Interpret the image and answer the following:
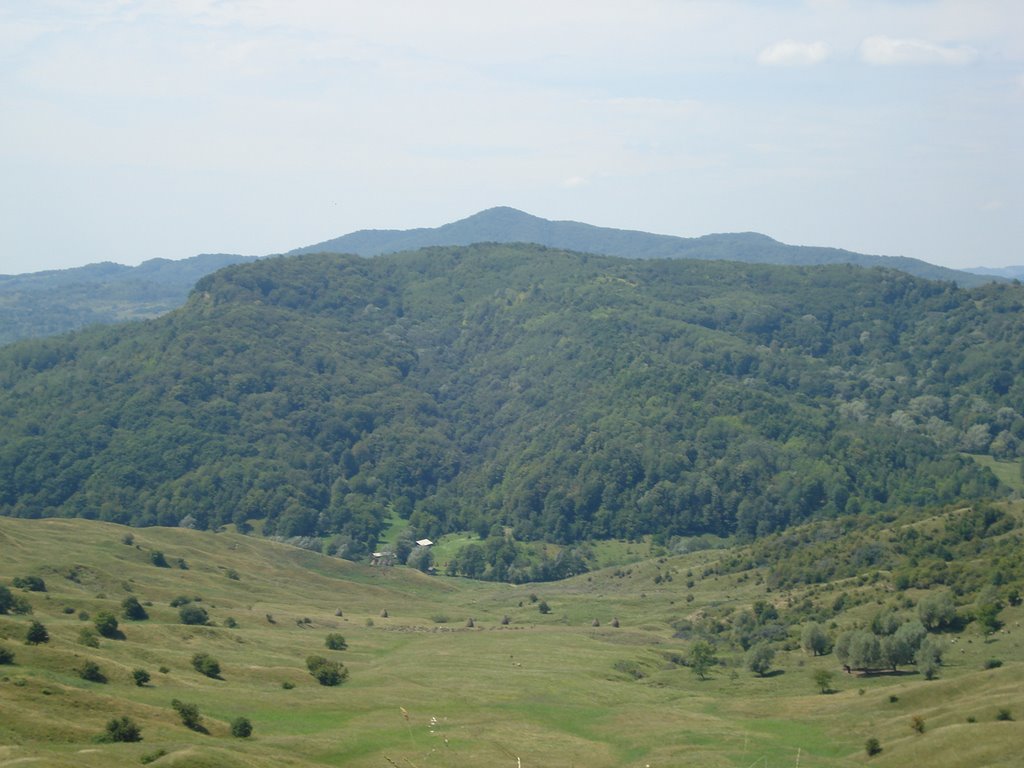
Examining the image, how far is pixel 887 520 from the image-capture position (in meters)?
155

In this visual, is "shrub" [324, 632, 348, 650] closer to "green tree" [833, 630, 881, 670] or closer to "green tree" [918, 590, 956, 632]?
"green tree" [833, 630, 881, 670]

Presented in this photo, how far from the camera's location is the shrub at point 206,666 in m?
81.7

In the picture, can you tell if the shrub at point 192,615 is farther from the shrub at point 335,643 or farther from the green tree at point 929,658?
the green tree at point 929,658

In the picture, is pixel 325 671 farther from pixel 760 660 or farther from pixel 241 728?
pixel 760 660

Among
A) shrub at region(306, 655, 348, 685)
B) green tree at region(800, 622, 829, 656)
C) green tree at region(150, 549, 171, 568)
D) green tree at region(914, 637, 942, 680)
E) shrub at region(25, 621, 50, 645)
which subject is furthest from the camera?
Result: green tree at region(150, 549, 171, 568)

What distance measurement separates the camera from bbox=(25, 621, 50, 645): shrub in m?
74.0


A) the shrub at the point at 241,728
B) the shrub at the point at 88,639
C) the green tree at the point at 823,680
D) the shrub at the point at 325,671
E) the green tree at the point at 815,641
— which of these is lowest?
the green tree at the point at 815,641

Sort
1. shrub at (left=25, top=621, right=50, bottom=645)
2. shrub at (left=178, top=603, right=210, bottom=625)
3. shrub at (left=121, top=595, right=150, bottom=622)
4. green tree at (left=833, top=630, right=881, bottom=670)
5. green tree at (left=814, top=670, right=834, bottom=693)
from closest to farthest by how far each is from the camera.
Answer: shrub at (left=25, top=621, right=50, bottom=645), green tree at (left=814, top=670, right=834, bottom=693), green tree at (left=833, top=630, right=881, bottom=670), shrub at (left=121, top=595, right=150, bottom=622), shrub at (left=178, top=603, right=210, bottom=625)

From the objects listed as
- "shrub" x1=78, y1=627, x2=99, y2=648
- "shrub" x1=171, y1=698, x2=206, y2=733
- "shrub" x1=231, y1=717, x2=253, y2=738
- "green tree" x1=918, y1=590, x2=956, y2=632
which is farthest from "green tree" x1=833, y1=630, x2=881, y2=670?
"shrub" x1=78, y1=627, x2=99, y2=648

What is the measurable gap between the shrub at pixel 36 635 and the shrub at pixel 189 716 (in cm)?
1356

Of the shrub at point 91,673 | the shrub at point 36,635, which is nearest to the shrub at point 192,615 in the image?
the shrub at point 36,635

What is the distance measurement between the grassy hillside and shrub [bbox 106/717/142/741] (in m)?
0.70

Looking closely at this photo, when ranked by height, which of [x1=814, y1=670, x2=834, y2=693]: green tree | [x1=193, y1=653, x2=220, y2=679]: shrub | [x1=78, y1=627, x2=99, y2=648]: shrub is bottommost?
[x1=814, y1=670, x2=834, y2=693]: green tree

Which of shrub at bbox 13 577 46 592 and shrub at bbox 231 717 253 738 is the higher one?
shrub at bbox 231 717 253 738
